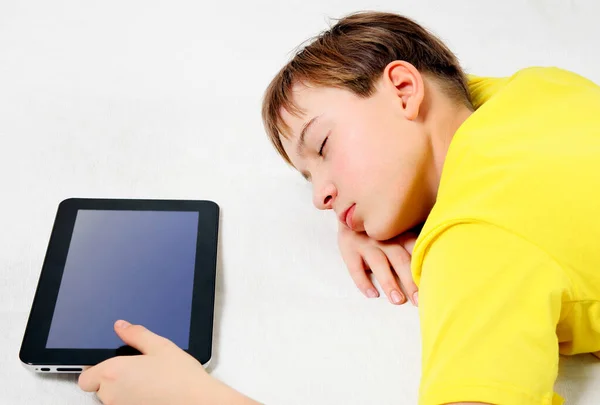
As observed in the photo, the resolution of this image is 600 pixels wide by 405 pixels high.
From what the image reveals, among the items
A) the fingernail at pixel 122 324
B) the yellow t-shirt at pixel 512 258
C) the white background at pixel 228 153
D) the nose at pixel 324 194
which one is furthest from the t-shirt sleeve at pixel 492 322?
the fingernail at pixel 122 324

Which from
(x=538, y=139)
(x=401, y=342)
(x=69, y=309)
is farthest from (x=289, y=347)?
(x=538, y=139)

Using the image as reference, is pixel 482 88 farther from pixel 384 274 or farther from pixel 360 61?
pixel 384 274

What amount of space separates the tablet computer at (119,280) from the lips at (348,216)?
6.9 inches

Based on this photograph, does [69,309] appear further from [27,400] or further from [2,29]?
[2,29]

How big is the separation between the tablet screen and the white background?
49 mm

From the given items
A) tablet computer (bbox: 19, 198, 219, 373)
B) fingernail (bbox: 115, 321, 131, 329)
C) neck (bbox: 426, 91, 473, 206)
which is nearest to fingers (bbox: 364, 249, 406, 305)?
neck (bbox: 426, 91, 473, 206)

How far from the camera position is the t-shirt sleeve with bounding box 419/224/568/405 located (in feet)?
2.06

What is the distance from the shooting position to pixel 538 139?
29.9 inches

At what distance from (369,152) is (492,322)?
29 centimetres

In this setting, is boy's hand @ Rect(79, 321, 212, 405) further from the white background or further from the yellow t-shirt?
the yellow t-shirt

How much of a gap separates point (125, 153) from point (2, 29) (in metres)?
0.50

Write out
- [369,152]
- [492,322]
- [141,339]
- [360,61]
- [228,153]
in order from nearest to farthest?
[492,322] → [141,339] → [369,152] → [360,61] → [228,153]

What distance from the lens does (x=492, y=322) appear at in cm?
65

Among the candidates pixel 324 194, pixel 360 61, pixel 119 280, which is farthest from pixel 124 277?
pixel 360 61
